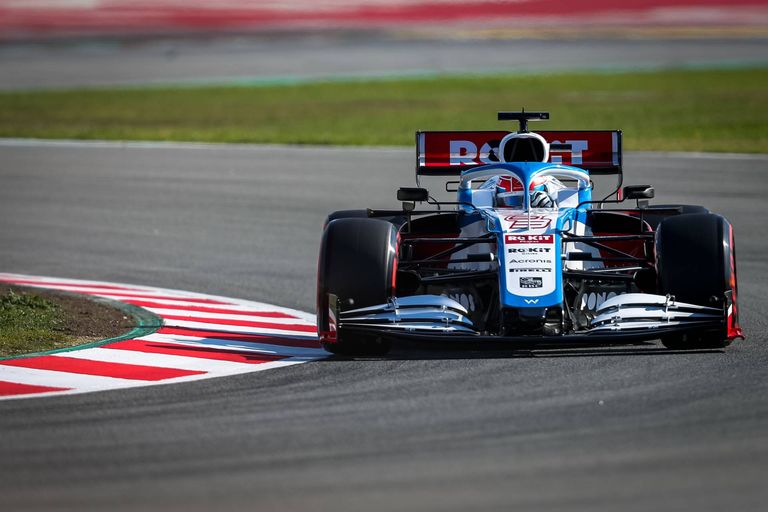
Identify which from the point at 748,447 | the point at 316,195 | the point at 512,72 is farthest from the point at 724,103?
the point at 748,447

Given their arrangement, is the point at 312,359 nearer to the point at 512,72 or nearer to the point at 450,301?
the point at 450,301

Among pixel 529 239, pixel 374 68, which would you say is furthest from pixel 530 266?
pixel 374 68

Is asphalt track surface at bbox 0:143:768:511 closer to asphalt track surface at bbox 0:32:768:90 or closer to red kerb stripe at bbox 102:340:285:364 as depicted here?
red kerb stripe at bbox 102:340:285:364

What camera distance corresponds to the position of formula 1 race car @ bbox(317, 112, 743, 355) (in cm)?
968

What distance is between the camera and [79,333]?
36.6 feet

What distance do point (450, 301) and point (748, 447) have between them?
3.11 metres

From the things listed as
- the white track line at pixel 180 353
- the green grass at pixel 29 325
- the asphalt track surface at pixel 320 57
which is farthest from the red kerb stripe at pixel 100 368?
the asphalt track surface at pixel 320 57

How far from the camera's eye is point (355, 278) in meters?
10.1

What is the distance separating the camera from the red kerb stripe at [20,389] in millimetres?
8867

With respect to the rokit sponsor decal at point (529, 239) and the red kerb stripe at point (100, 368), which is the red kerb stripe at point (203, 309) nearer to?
the red kerb stripe at point (100, 368)

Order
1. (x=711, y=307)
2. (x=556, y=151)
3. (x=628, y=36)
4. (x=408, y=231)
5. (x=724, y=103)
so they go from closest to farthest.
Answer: (x=711, y=307) → (x=408, y=231) → (x=556, y=151) → (x=724, y=103) → (x=628, y=36)

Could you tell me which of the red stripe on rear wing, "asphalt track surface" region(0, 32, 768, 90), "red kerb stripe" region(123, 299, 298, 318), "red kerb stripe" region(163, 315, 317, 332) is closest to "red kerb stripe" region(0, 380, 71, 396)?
"red kerb stripe" region(163, 315, 317, 332)

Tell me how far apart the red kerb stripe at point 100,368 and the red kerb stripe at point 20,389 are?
19.7 inches

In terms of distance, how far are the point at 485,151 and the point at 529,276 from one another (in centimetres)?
311
